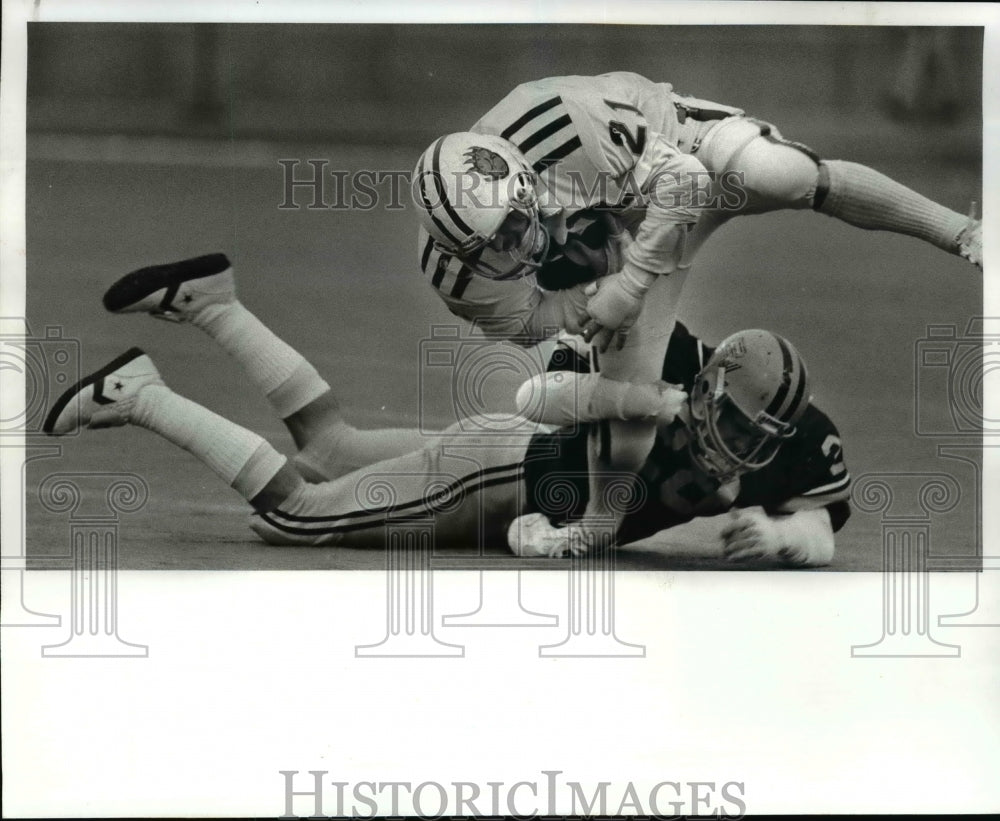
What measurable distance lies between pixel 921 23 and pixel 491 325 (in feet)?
4.77

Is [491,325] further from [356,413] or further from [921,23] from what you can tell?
[921,23]

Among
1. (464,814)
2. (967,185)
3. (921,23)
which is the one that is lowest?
(464,814)

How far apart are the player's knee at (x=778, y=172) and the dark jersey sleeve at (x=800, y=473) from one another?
59 cm

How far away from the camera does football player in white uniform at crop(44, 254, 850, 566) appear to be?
3227 millimetres

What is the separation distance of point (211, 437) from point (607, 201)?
127 cm

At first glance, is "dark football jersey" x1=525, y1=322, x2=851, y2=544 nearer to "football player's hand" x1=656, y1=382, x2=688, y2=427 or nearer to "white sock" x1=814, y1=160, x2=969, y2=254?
"football player's hand" x1=656, y1=382, x2=688, y2=427

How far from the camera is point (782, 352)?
3.24 metres

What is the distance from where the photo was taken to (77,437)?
325 cm

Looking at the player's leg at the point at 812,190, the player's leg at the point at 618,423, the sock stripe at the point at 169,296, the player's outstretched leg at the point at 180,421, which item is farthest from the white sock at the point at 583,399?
the sock stripe at the point at 169,296

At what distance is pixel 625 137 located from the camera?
3.20m

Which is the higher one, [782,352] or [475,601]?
[782,352]

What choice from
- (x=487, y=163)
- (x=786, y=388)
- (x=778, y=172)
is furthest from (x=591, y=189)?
(x=786, y=388)

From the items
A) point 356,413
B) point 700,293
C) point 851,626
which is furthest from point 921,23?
point 356,413

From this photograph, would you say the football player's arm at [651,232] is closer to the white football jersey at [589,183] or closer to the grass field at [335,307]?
the white football jersey at [589,183]
